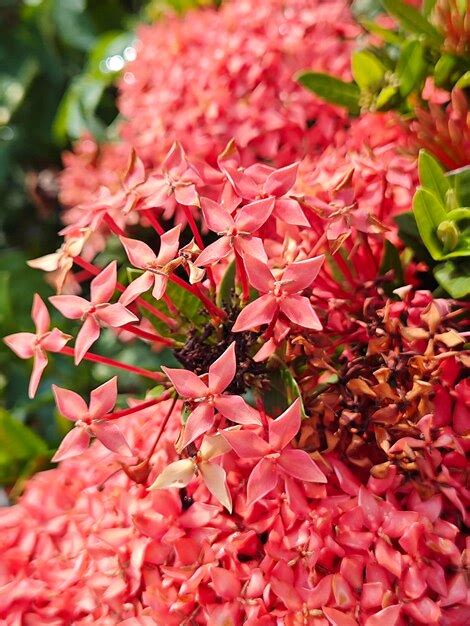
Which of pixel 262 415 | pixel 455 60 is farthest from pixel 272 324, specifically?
pixel 455 60

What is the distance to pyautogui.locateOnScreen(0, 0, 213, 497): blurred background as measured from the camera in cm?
105

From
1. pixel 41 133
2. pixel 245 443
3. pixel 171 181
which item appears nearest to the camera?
pixel 245 443

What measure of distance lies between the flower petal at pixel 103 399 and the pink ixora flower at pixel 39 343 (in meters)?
0.06

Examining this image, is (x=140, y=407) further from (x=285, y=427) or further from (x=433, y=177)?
(x=433, y=177)

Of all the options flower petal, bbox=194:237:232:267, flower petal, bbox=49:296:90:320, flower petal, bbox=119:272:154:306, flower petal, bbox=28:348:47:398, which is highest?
flower petal, bbox=194:237:232:267

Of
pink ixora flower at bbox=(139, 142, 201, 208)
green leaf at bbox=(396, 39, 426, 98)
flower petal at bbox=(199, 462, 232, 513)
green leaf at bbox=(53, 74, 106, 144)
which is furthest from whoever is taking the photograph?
green leaf at bbox=(53, 74, 106, 144)

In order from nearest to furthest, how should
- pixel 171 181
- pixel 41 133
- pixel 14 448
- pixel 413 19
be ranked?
pixel 171 181, pixel 413 19, pixel 14 448, pixel 41 133

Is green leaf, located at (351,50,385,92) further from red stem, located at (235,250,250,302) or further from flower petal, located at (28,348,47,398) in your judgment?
flower petal, located at (28,348,47,398)

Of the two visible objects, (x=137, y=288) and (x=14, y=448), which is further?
(x=14, y=448)

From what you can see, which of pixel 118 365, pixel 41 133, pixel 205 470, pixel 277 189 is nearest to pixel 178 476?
pixel 205 470

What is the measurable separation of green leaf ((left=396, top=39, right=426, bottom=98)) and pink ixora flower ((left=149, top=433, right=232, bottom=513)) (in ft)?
1.47

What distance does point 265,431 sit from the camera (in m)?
0.59

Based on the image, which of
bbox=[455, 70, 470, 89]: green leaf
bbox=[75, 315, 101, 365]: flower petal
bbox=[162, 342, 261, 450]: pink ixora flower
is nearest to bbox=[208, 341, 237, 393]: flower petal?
bbox=[162, 342, 261, 450]: pink ixora flower

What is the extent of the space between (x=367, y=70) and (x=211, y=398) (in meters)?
0.45
